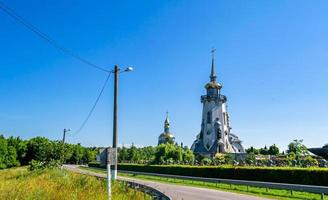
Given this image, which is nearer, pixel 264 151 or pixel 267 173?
pixel 267 173

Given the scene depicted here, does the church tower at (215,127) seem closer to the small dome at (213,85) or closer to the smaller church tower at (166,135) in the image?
the small dome at (213,85)

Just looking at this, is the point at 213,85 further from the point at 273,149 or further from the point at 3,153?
the point at 3,153

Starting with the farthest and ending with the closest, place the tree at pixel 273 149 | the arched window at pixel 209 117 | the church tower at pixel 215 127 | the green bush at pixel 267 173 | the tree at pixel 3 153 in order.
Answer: the tree at pixel 273 149 → the arched window at pixel 209 117 → the church tower at pixel 215 127 → the tree at pixel 3 153 → the green bush at pixel 267 173

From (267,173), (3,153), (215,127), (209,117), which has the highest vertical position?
(209,117)

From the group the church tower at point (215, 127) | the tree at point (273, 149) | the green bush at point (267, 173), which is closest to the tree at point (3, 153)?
the church tower at point (215, 127)

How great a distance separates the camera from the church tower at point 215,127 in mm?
103688

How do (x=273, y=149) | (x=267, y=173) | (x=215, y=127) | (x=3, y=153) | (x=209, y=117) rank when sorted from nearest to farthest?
(x=267, y=173), (x=3, y=153), (x=215, y=127), (x=209, y=117), (x=273, y=149)

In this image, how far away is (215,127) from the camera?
10562 centimetres

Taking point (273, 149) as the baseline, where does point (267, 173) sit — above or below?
below

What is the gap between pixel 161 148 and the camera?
248 feet

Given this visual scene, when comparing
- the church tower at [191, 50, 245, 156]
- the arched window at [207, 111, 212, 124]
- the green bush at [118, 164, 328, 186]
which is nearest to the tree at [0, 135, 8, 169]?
the church tower at [191, 50, 245, 156]

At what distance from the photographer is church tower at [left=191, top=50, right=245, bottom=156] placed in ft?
340

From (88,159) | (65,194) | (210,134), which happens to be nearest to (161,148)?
(210,134)

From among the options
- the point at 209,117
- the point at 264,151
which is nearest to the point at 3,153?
the point at 209,117
